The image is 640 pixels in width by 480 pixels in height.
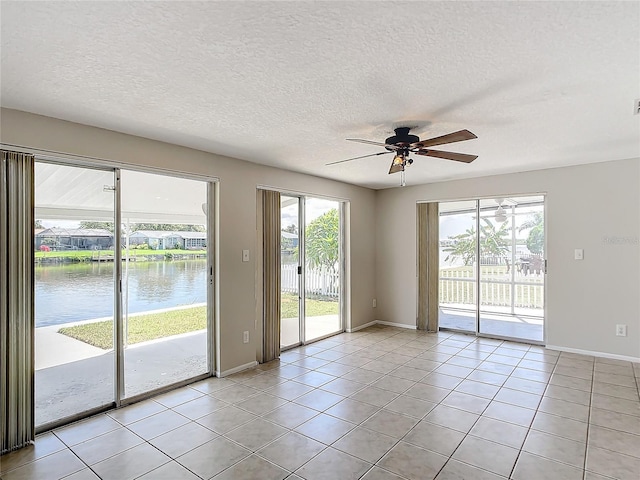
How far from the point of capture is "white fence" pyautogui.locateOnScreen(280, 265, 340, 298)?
478cm

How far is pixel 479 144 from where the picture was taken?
3.50 meters

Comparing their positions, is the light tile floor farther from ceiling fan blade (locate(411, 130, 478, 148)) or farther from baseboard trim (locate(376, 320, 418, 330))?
ceiling fan blade (locate(411, 130, 478, 148))

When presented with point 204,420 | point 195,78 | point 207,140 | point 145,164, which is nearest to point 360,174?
point 207,140

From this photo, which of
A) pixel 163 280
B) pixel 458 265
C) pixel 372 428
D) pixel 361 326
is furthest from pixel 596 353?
pixel 163 280

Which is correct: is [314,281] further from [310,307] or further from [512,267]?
[512,267]

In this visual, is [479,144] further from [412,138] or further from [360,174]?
[360,174]

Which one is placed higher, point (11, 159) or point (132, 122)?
point (132, 122)

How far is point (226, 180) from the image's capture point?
391 cm

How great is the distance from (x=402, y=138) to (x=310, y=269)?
104 inches

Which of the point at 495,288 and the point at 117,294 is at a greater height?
the point at 117,294

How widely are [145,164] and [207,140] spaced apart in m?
0.58

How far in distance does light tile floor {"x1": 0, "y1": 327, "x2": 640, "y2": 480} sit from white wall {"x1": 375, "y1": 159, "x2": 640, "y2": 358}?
479mm

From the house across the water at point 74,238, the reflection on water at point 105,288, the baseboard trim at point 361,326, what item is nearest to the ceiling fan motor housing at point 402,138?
the reflection on water at point 105,288

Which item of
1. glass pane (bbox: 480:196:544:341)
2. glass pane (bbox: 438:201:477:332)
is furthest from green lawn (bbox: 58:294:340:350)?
glass pane (bbox: 480:196:544:341)
